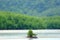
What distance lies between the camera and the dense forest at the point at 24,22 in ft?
11.9

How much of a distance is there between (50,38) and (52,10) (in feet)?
1.30

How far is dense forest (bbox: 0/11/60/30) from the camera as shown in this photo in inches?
143

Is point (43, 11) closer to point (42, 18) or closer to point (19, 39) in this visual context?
point (42, 18)

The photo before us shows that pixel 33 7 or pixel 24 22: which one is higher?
pixel 33 7

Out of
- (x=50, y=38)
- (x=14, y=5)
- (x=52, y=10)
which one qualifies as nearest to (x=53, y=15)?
(x=52, y=10)

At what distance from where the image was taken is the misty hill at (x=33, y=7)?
3.66 metres

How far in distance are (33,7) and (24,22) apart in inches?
9.8

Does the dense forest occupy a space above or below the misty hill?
below

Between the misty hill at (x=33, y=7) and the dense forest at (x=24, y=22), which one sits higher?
the misty hill at (x=33, y=7)

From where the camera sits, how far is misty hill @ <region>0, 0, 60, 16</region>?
12.0ft

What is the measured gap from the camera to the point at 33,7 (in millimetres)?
3670

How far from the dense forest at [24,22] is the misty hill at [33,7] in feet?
0.19

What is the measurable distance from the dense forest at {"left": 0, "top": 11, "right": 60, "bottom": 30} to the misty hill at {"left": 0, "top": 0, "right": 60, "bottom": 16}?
0.06m

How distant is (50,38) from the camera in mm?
3631
